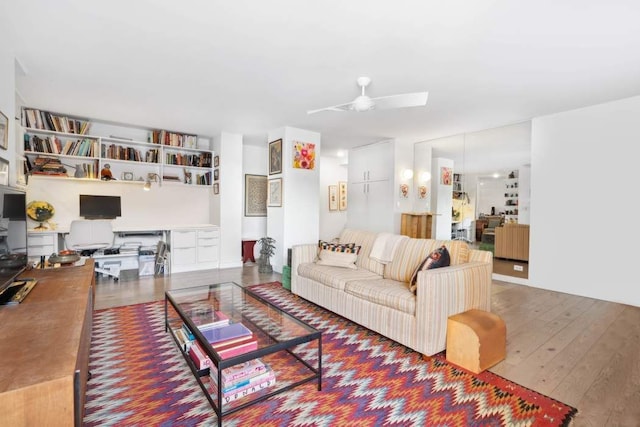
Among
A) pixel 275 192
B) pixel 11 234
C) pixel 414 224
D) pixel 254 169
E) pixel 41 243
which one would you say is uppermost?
pixel 254 169

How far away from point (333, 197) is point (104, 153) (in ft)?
16.5

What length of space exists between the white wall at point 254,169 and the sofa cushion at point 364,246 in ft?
9.87

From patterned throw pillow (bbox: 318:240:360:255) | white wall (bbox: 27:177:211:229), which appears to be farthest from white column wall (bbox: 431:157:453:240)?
white wall (bbox: 27:177:211:229)

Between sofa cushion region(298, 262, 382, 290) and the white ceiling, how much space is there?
194 cm

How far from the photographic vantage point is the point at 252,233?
6324mm

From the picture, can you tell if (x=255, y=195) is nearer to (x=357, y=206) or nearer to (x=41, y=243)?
(x=357, y=206)

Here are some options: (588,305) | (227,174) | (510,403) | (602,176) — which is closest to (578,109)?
(602,176)

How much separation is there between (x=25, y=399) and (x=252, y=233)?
5.49 m

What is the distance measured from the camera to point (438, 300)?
2135 mm

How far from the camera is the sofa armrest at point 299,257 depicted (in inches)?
142

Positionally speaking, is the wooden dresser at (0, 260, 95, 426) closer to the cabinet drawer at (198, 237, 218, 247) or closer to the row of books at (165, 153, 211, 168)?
the cabinet drawer at (198, 237, 218, 247)

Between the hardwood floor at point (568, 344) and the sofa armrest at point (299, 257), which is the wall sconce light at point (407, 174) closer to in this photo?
the hardwood floor at point (568, 344)

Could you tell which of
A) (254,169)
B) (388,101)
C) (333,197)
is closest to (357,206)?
(333,197)

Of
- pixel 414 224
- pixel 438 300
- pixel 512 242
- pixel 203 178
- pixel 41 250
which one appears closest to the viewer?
pixel 438 300
